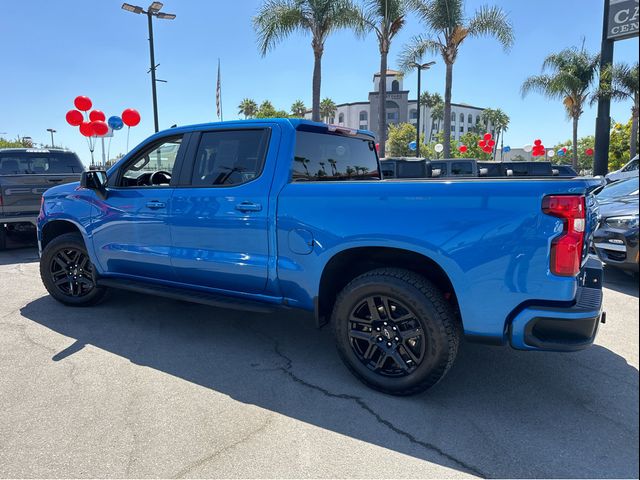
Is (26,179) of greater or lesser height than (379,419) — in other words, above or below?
above

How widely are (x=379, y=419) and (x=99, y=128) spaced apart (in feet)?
55.1

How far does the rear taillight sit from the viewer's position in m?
2.41

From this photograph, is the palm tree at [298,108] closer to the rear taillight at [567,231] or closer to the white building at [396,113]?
the white building at [396,113]

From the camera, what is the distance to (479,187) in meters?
2.59

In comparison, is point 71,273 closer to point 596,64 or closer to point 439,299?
point 439,299

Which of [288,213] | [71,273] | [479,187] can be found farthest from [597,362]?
[71,273]

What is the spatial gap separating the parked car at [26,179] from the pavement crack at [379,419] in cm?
642

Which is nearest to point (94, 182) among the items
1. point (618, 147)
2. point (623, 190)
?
point (623, 190)

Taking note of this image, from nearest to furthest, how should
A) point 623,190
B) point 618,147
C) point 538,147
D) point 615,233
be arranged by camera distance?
point 615,233
point 623,190
point 618,147
point 538,147

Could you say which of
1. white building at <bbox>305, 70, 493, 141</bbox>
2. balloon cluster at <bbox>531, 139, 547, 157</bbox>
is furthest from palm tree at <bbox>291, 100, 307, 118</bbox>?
balloon cluster at <bbox>531, 139, 547, 157</bbox>

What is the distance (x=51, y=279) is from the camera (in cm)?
496

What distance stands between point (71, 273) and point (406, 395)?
3.90m

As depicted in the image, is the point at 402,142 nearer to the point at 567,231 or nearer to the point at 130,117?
the point at 130,117

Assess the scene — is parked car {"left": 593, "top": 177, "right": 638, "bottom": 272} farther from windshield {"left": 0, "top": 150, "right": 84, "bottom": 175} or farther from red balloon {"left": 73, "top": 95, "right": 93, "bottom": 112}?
red balloon {"left": 73, "top": 95, "right": 93, "bottom": 112}
